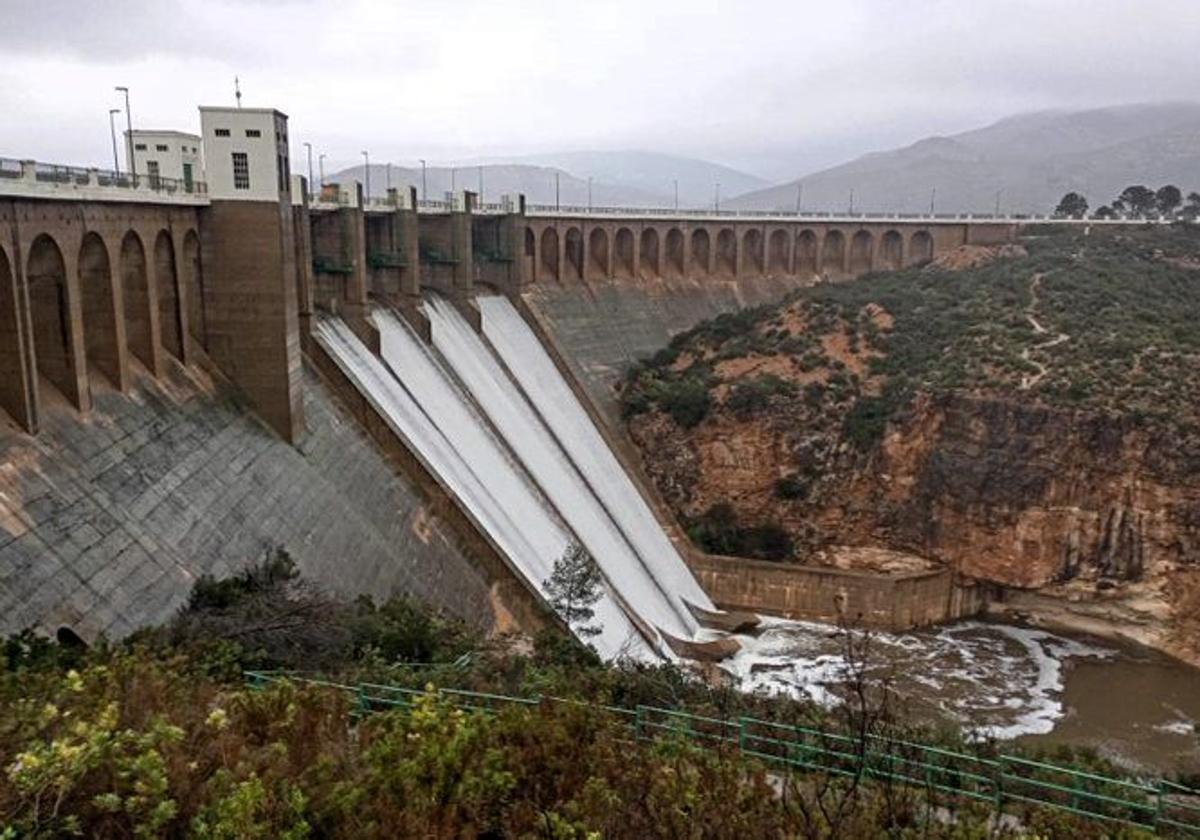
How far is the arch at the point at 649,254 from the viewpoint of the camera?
48406 millimetres

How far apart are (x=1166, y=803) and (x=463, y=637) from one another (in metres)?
11.3

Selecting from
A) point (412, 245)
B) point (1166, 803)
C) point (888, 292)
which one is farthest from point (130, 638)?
point (888, 292)

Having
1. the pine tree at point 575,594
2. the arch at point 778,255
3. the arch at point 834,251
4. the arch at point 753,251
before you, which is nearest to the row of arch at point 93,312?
the pine tree at point 575,594

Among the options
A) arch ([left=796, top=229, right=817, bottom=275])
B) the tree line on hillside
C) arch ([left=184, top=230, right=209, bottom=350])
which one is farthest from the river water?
the tree line on hillside

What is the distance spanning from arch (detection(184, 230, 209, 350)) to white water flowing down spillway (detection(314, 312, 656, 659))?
3462 millimetres

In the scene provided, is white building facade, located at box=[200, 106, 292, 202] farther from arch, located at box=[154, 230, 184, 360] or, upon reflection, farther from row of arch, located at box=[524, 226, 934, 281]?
row of arch, located at box=[524, 226, 934, 281]

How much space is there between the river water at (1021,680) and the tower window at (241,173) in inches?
742

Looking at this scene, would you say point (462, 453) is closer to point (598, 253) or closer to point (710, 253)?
point (598, 253)

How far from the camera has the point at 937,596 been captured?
33.4 meters

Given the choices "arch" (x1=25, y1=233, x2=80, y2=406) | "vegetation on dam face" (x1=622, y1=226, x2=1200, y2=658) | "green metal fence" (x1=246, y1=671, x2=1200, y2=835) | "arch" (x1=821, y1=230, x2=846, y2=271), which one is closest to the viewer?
"green metal fence" (x1=246, y1=671, x2=1200, y2=835)

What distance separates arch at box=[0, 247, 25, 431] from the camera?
14.6 meters

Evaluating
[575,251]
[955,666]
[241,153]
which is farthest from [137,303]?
[575,251]

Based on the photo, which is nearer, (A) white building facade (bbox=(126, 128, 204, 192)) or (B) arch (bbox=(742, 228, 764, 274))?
(A) white building facade (bbox=(126, 128, 204, 192))

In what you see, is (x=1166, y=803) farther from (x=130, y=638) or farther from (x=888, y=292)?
(x=888, y=292)
